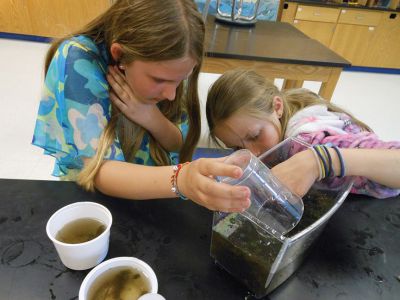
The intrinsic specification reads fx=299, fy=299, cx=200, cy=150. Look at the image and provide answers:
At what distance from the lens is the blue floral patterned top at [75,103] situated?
2.30 feet

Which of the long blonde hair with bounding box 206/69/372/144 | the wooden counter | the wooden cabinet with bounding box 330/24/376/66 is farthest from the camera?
the wooden cabinet with bounding box 330/24/376/66

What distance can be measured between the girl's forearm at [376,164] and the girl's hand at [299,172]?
3.3 inches

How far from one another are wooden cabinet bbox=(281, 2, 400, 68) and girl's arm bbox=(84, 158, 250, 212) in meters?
3.75

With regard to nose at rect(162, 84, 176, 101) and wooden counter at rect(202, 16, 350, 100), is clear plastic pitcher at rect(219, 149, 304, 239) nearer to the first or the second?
nose at rect(162, 84, 176, 101)

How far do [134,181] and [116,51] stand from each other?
0.32 metres

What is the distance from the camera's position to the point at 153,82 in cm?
71

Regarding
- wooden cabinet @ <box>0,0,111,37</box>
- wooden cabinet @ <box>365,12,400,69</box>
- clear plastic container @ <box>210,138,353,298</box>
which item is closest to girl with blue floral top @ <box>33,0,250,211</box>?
clear plastic container @ <box>210,138,353,298</box>

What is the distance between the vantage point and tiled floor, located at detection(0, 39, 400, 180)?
1.83 m

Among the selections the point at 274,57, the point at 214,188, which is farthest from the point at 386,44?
the point at 214,188

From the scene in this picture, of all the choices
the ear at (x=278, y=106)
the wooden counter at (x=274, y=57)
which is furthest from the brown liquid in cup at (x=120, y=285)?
the wooden counter at (x=274, y=57)

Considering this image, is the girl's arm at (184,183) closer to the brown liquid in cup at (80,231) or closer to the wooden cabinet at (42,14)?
the brown liquid in cup at (80,231)

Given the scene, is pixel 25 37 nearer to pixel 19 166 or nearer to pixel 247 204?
pixel 19 166

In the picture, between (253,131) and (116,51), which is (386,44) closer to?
(253,131)

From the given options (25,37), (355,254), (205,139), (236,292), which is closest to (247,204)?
(236,292)
